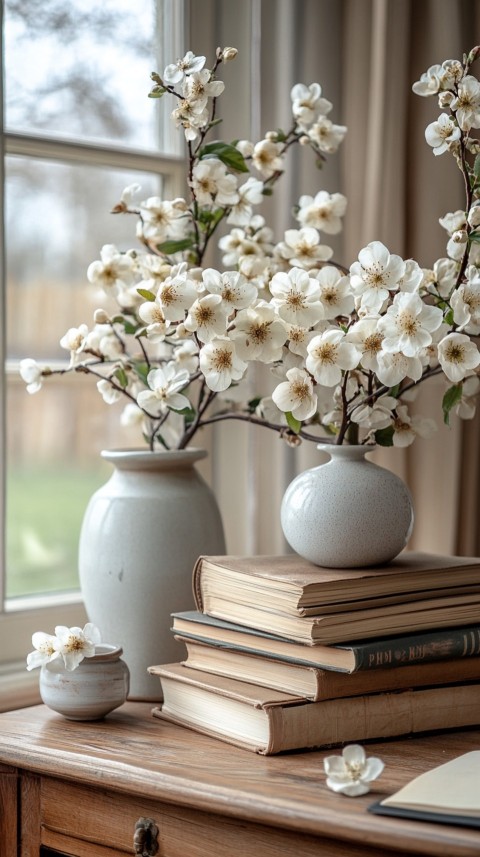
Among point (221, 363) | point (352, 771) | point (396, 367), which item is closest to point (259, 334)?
point (221, 363)

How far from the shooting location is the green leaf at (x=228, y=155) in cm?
136

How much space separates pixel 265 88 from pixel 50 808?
1.15 m

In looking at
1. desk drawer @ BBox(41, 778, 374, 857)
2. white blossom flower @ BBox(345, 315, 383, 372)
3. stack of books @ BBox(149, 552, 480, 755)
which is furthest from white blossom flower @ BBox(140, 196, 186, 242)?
desk drawer @ BBox(41, 778, 374, 857)

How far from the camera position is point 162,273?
1381 millimetres

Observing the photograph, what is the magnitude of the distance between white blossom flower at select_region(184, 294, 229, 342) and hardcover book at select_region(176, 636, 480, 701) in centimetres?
37

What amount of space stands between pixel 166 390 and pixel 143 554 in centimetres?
22

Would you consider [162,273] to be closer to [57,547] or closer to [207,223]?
[207,223]

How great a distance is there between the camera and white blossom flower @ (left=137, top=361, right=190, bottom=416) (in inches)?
50.3

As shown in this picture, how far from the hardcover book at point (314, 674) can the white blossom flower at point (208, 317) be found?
0.37 metres

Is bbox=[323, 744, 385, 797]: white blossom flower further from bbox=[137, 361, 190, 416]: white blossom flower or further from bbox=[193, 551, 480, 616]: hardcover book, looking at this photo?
bbox=[137, 361, 190, 416]: white blossom flower

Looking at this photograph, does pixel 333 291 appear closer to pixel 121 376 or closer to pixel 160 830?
pixel 121 376

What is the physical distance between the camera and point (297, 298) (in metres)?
1.18

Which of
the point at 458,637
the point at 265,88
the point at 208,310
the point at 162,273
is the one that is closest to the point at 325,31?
the point at 265,88

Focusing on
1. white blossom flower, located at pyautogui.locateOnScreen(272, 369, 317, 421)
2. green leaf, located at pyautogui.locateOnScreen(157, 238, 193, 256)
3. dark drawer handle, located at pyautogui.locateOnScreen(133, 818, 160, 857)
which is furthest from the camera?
green leaf, located at pyautogui.locateOnScreen(157, 238, 193, 256)
